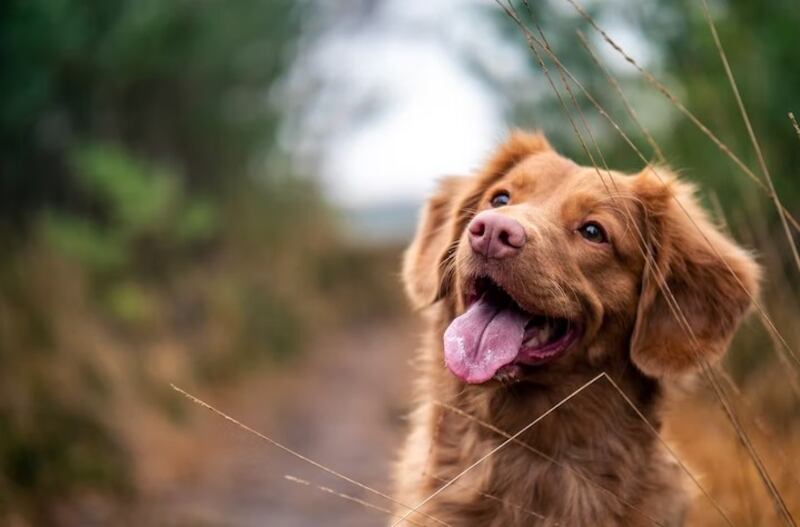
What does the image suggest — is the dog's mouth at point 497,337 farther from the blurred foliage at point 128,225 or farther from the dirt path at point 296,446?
the blurred foliage at point 128,225

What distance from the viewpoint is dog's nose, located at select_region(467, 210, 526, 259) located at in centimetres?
267

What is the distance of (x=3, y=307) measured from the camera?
5.52m

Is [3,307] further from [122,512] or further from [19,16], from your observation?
[19,16]

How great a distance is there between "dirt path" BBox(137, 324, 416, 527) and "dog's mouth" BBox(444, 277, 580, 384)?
2.13m

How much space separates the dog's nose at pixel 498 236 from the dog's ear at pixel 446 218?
55 centimetres

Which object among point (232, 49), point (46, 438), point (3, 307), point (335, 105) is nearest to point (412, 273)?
point (46, 438)

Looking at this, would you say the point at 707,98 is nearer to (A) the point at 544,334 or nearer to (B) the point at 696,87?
(B) the point at 696,87

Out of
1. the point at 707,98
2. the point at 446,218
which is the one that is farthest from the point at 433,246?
the point at 707,98

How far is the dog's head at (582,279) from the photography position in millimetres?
2740

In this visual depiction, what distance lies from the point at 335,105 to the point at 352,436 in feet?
16.8

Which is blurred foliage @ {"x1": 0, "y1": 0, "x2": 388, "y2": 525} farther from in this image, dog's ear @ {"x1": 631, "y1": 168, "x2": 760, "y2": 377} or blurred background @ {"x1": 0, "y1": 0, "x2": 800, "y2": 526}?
dog's ear @ {"x1": 631, "y1": 168, "x2": 760, "y2": 377}

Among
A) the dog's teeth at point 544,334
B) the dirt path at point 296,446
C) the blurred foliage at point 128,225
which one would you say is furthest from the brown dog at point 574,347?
the blurred foliage at point 128,225

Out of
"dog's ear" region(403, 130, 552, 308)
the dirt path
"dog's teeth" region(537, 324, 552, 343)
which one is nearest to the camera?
"dog's teeth" region(537, 324, 552, 343)

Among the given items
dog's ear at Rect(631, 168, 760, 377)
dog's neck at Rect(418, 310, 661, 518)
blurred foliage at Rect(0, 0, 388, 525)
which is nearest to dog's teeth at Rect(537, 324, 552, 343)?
dog's neck at Rect(418, 310, 661, 518)
